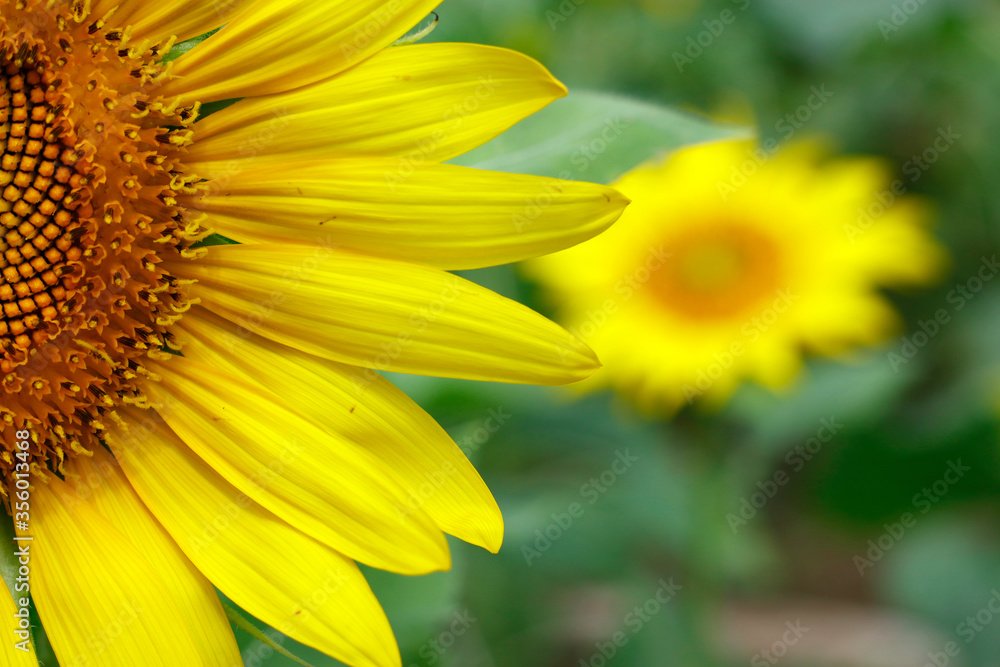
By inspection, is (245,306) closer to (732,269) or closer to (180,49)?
(180,49)

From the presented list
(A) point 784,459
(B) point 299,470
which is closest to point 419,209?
(B) point 299,470

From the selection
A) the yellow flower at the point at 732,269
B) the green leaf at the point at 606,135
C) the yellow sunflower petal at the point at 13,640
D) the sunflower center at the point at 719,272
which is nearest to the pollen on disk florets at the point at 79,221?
the yellow sunflower petal at the point at 13,640

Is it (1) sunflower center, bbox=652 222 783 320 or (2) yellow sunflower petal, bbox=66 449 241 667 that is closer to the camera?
(2) yellow sunflower petal, bbox=66 449 241 667

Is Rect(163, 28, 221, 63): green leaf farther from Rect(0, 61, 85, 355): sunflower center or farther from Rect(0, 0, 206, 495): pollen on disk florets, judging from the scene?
Rect(0, 61, 85, 355): sunflower center

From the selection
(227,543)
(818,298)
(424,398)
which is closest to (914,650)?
(818,298)

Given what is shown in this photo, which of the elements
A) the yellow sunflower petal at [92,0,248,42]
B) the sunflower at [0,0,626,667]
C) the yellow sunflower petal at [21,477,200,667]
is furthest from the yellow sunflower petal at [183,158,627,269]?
the yellow sunflower petal at [21,477,200,667]

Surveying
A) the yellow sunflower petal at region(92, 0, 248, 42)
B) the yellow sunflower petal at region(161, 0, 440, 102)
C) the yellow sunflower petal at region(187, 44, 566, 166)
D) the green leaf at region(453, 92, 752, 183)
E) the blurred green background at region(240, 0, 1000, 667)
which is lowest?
the blurred green background at region(240, 0, 1000, 667)

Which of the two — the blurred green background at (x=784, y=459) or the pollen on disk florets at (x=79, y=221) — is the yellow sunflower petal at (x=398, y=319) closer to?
the pollen on disk florets at (x=79, y=221)

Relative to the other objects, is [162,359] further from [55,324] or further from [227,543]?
[227,543]

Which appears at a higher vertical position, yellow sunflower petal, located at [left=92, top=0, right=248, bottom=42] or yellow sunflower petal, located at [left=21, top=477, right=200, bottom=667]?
yellow sunflower petal, located at [left=92, top=0, right=248, bottom=42]
